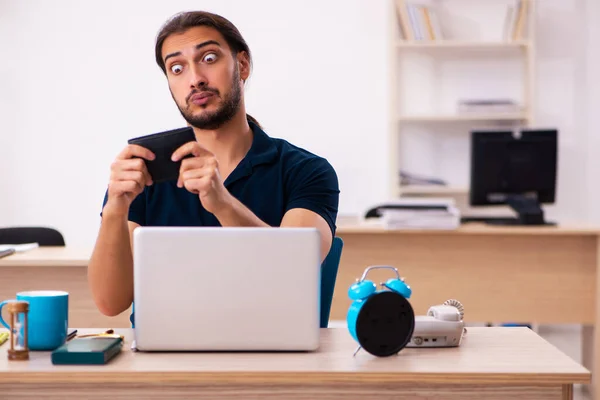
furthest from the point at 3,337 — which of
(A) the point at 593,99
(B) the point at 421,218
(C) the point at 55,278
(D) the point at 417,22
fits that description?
(A) the point at 593,99

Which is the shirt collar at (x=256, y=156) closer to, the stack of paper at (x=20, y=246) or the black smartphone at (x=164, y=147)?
the black smartphone at (x=164, y=147)

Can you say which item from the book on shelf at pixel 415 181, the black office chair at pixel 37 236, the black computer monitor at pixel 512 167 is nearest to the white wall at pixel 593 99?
the book on shelf at pixel 415 181

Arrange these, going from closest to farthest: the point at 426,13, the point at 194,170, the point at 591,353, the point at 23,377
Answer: the point at 23,377 → the point at 194,170 → the point at 591,353 → the point at 426,13

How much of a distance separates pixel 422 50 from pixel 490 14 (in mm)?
497

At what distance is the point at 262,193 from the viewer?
1.89 metres

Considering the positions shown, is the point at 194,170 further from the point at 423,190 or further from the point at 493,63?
the point at 493,63

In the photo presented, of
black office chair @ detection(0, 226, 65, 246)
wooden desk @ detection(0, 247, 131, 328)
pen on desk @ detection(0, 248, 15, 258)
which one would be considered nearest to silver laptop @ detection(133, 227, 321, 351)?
wooden desk @ detection(0, 247, 131, 328)

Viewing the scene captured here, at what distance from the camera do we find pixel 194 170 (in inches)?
55.1

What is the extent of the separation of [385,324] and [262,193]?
2.26 ft

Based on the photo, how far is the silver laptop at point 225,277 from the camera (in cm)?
121

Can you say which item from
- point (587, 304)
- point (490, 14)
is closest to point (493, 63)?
point (490, 14)

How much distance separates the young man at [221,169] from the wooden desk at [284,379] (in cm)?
37

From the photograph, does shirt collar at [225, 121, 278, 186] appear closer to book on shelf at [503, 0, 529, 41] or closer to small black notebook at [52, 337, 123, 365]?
small black notebook at [52, 337, 123, 365]

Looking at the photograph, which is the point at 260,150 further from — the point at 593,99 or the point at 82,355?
the point at 593,99
